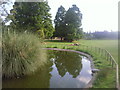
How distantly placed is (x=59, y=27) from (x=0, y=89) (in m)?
24.2

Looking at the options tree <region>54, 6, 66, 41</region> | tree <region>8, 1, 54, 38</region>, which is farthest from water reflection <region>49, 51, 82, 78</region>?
tree <region>54, 6, 66, 41</region>

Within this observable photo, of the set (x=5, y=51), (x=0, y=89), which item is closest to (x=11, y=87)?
(x=0, y=89)

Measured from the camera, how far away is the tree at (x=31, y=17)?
58.0ft

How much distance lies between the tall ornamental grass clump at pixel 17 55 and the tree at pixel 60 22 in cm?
2135

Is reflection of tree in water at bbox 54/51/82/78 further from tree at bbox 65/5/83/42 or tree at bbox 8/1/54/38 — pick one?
tree at bbox 65/5/83/42

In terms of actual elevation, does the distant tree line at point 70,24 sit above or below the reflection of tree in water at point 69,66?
above

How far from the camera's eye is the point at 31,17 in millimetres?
17672

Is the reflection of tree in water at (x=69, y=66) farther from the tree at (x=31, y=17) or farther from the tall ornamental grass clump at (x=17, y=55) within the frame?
the tree at (x=31, y=17)

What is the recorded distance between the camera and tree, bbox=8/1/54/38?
58.0ft

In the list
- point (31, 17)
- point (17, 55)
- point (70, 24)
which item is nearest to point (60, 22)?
point (70, 24)

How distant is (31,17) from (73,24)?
35.0ft

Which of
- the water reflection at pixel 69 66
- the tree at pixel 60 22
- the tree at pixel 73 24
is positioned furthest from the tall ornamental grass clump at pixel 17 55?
the tree at pixel 60 22

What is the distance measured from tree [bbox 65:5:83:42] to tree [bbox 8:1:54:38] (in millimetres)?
7109

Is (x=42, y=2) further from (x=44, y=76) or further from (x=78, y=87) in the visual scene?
(x=78, y=87)
